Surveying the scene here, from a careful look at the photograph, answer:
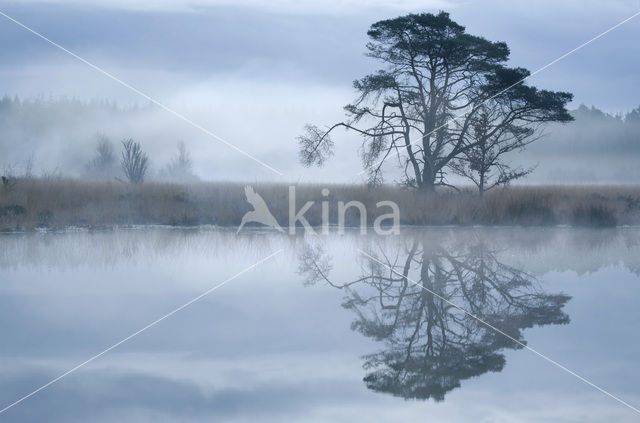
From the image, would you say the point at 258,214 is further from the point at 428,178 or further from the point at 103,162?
the point at 103,162

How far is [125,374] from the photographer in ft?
15.9

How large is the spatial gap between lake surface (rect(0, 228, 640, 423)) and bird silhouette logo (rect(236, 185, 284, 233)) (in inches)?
203

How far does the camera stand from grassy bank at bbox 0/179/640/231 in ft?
51.3

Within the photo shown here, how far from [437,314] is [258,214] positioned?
33.9ft

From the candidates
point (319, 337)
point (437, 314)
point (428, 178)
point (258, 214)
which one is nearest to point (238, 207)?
point (258, 214)

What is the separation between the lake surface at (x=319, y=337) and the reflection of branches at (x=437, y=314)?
0.07ft

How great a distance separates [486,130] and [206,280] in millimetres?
13519

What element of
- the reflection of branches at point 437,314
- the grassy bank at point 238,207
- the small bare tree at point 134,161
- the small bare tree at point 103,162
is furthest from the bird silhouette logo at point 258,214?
the small bare tree at point 103,162

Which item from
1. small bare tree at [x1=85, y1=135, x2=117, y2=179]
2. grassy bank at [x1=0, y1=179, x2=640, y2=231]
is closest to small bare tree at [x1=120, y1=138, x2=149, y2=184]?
grassy bank at [x1=0, y1=179, x2=640, y2=231]

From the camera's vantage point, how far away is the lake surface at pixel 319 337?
435cm

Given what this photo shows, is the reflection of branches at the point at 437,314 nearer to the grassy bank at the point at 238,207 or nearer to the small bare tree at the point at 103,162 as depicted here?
the grassy bank at the point at 238,207

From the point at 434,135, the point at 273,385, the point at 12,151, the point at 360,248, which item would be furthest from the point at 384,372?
the point at 12,151

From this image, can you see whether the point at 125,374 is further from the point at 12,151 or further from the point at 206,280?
the point at 12,151

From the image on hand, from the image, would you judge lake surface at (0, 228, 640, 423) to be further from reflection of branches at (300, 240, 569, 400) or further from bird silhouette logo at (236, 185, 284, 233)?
bird silhouette logo at (236, 185, 284, 233)
